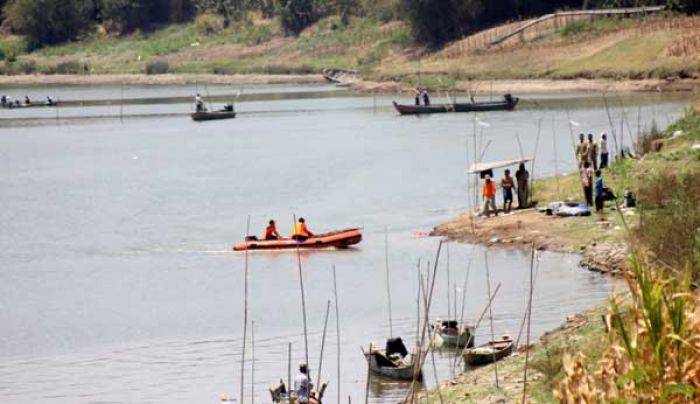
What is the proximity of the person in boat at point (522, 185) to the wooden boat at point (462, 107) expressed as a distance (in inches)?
1131

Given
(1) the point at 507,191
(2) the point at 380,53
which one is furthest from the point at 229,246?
(2) the point at 380,53

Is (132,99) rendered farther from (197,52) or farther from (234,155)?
(234,155)

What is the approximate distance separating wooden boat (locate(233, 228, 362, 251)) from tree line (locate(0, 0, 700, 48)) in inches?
1805

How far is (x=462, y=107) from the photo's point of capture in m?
63.2

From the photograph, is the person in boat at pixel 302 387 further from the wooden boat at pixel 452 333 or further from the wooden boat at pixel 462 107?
the wooden boat at pixel 462 107

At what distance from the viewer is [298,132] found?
61.3 meters

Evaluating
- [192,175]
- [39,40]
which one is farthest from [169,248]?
[39,40]

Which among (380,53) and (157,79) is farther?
(157,79)

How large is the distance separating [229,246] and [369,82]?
161 feet

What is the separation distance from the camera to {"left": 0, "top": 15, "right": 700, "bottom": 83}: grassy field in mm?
69812

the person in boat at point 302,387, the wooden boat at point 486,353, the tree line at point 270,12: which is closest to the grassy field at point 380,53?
the tree line at point 270,12

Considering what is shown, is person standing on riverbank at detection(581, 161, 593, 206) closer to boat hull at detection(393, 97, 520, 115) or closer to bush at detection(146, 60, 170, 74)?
boat hull at detection(393, 97, 520, 115)

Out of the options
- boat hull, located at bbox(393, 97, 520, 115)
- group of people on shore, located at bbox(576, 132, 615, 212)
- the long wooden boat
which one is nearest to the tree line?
boat hull, located at bbox(393, 97, 520, 115)

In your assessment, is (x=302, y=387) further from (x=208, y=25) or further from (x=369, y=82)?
(x=208, y=25)
